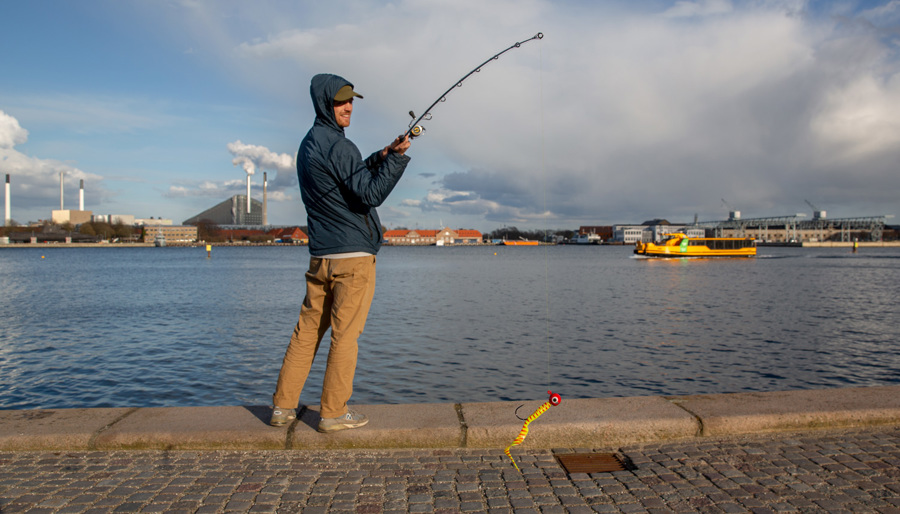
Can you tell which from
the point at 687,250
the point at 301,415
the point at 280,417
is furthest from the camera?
the point at 687,250

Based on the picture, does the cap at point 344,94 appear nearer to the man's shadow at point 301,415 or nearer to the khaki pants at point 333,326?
the khaki pants at point 333,326

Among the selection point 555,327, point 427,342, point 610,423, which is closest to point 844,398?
point 610,423

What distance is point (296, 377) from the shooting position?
14.9 feet

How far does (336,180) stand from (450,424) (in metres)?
1.97

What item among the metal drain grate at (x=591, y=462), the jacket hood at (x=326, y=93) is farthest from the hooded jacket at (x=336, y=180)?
the metal drain grate at (x=591, y=462)

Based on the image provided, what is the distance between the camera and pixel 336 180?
436 cm

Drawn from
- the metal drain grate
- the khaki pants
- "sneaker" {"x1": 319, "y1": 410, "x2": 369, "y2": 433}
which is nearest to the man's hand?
the khaki pants

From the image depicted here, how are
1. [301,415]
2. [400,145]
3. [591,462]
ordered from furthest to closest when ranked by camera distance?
[301,415], [400,145], [591,462]

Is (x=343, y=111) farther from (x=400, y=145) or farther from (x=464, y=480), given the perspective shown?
(x=464, y=480)

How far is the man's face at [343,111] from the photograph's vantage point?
4484mm

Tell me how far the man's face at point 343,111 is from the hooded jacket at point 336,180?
0.04 metres

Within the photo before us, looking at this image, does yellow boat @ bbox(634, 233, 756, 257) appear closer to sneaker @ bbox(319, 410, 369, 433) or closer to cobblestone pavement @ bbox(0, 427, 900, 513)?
cobblestone pavement @ bbox(0, 427, 900, 513)

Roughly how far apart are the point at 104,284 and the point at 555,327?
103 ft

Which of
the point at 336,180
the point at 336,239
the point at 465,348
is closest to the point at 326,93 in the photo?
the point at 336,180
